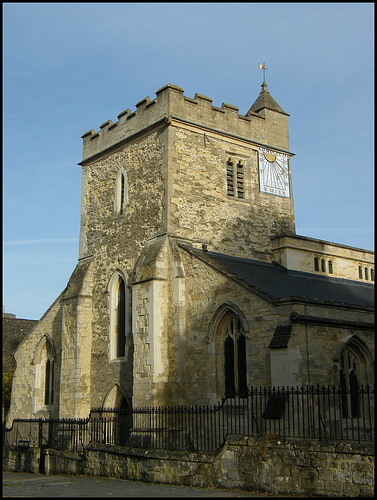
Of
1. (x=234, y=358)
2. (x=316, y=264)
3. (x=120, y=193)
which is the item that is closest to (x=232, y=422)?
(x=234, y=358)

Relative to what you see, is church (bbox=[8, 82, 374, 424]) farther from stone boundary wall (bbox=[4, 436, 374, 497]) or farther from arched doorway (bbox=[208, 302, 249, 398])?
stone boundary wall (bbox=[4, 436, 374, 497])

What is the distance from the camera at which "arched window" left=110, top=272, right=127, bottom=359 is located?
70.9 feet

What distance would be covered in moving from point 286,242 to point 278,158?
4.34 m

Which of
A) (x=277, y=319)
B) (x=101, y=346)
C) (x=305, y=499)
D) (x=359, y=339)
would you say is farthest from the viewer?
(x=101, y=346)

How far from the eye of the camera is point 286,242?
74.5ft

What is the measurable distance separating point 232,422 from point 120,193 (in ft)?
35.4

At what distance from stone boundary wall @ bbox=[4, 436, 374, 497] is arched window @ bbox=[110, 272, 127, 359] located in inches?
282

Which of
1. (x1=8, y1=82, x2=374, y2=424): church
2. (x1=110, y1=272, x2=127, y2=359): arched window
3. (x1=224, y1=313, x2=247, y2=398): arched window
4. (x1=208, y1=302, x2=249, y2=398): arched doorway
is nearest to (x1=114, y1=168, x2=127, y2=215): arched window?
(x1=8, y1=82, x2=374, y2=424): church

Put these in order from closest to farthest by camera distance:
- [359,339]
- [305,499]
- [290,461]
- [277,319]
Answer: [305,499], [290,461], [277,319], [359,339]

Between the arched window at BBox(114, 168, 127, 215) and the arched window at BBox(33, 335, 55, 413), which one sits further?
the arched window at BBox(33, 335, 55, 413)

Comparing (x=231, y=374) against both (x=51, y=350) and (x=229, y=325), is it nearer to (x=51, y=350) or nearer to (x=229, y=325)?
(x=229, y=325)

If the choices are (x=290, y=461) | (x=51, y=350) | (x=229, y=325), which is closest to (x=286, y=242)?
(x=229, y=325)

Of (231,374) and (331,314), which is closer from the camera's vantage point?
(331,314)

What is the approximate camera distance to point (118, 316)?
22.0 metres
